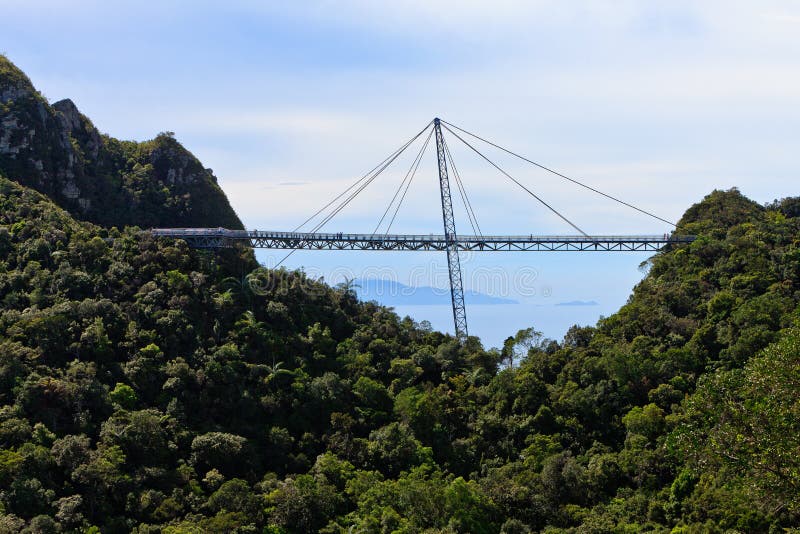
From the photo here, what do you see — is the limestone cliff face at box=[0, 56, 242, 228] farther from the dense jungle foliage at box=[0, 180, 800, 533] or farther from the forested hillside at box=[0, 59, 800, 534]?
the dense jungle foliage at box=[0, 180, 800, 533]

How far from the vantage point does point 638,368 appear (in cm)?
3722

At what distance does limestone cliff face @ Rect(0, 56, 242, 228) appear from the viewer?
1982 inches

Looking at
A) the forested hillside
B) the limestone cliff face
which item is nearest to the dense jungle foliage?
the forested hillside

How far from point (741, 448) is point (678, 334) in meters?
18.2

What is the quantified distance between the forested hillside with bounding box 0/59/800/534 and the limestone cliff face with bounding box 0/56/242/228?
3.44 ft

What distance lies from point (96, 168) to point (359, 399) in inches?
1013

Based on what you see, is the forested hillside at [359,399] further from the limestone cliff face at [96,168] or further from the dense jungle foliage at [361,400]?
the limestone cliff face at [96,168]

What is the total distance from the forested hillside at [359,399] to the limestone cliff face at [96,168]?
1.05m

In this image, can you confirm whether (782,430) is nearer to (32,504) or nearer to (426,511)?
(426,511)

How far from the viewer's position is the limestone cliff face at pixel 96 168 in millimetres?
50344

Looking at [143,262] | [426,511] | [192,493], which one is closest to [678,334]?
[426,511]

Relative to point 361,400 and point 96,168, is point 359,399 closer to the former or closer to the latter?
point 361,400


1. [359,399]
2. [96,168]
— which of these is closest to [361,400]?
[359,399]

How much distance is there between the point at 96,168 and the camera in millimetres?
54000
